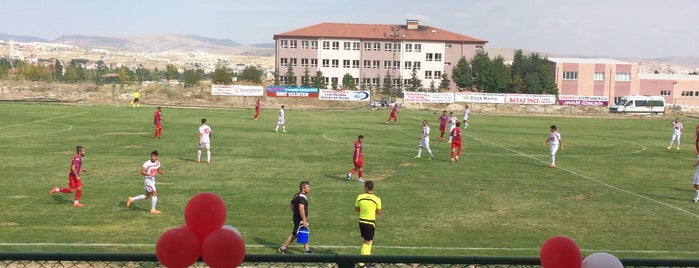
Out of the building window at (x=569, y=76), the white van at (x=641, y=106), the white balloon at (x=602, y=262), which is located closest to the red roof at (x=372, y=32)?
the building window at (x=569, y=76)

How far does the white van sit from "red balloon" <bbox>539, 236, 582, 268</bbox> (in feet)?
251

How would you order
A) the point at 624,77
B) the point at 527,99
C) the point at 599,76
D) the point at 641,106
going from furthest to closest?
1. the point at 624,77
2. the point at 599,76
3. the point at 641,106
4. the point at 527,99

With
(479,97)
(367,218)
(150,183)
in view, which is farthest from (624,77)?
(367,218)

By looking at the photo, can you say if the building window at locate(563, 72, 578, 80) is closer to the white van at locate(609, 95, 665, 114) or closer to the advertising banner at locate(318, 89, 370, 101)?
the white van at locate(609, 95, 665, 114)

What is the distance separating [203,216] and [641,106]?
80.0 meters

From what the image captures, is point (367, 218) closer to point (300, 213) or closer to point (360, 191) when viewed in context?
point (300, 213)

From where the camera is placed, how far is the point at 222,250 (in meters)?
5.21

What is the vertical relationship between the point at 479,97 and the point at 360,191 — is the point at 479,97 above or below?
above

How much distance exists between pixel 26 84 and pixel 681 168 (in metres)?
76.3

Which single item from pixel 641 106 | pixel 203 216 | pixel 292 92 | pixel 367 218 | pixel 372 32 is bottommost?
pixel 367 218

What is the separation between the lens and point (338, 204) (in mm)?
19109

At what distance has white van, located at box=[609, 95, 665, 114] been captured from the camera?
7569 cm

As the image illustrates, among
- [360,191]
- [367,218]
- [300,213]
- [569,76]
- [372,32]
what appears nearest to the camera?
[367,218]

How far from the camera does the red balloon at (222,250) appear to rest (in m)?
5.21
